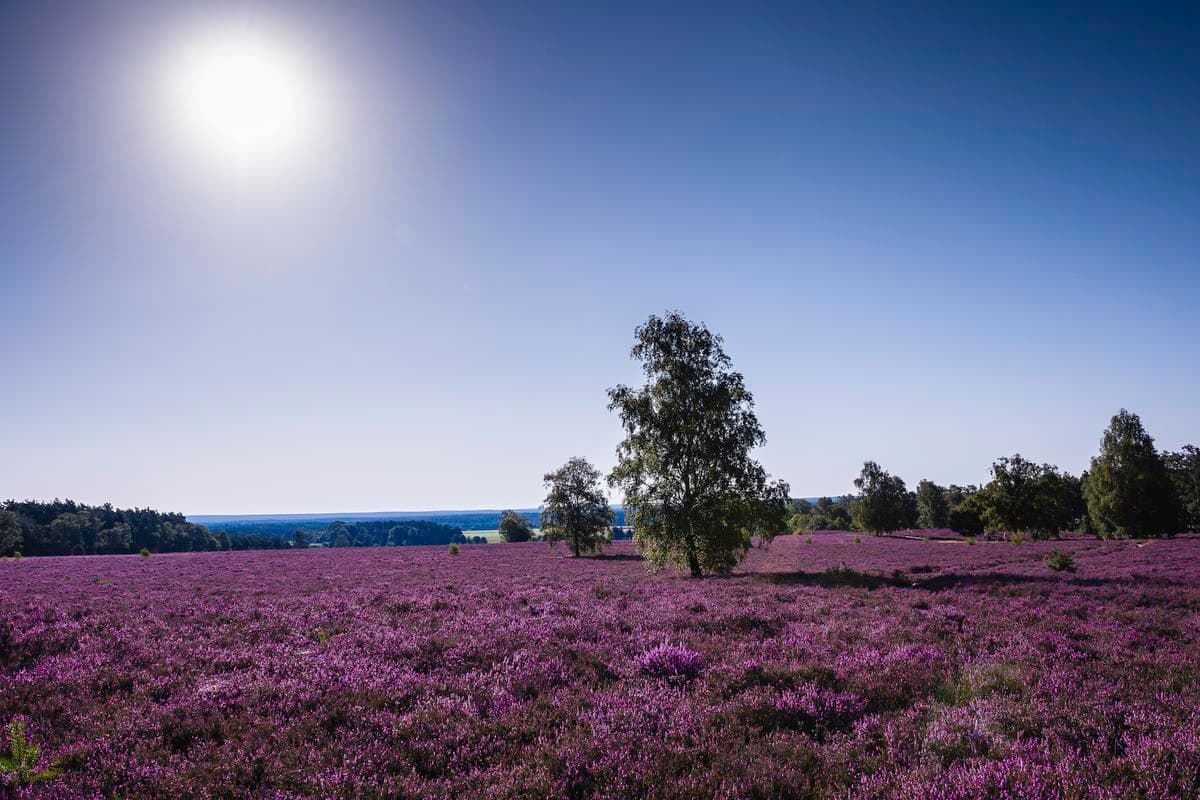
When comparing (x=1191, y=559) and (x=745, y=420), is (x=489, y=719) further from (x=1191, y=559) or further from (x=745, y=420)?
(x=1191, y=559)

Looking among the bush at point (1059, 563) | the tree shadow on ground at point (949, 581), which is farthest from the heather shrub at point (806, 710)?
the bush at point (1059, 563)

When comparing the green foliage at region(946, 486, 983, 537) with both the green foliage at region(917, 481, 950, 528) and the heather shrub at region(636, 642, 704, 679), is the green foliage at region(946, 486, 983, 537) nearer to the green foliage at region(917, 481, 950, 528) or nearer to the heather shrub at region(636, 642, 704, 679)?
the green foliage at region(917, 481, 950, 528)

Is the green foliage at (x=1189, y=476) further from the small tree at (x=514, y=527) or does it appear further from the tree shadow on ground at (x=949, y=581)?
the small tree at (x=514, y=527)

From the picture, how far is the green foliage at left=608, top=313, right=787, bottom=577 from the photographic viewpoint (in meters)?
25.3

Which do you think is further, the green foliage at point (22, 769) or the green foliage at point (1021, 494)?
the green foliage at point (1021, 494)

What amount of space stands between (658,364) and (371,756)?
23.8m

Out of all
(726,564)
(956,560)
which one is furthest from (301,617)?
(956,560)

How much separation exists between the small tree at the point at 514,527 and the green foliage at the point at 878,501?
51002 millimetres

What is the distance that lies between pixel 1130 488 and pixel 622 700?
6647cm

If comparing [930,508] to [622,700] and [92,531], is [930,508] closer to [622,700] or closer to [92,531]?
[622,700]

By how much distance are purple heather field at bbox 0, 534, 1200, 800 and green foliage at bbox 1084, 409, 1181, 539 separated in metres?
49.5

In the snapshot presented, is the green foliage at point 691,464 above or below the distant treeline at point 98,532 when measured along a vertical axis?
above

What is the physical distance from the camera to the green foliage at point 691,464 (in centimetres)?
2527

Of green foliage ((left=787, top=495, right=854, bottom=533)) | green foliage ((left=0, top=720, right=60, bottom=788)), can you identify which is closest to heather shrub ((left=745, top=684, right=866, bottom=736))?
green foliage ((left=0, top=720, right=60, bottom=788))
